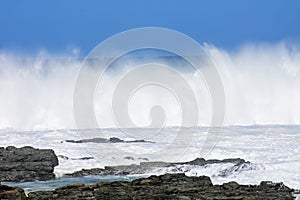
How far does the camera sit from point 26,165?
75.4ft

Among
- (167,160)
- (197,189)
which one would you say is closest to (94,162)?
(167,160)

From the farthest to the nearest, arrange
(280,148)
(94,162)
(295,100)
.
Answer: (295,100)
(280,148)
(94,162)

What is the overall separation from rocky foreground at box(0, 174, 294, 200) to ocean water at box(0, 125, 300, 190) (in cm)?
324

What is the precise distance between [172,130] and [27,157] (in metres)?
22.9

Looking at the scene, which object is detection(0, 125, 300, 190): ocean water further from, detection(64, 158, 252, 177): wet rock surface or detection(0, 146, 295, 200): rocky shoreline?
detection(0, 146, 295, 200): rocky shoreline

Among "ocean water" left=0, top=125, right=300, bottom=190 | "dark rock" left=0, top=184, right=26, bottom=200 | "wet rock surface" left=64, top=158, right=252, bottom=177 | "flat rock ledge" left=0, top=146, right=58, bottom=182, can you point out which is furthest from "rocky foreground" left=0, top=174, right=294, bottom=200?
"flat rock ledge" left=0, top=146, right=58, bottom=182

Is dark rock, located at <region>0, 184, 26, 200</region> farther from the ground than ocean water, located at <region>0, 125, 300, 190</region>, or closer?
closer

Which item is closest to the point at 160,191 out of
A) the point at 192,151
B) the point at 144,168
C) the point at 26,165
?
the point at 26,165

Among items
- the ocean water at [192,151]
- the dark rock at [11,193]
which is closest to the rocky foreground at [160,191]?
the dark rock at [11,193]

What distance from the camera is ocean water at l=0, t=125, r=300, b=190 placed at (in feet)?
71.5

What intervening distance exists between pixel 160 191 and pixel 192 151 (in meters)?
16.6

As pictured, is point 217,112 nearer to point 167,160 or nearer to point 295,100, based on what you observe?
point 295,100

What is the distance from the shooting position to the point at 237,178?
21.1m

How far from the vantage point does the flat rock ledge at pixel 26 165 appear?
71.7 feet
